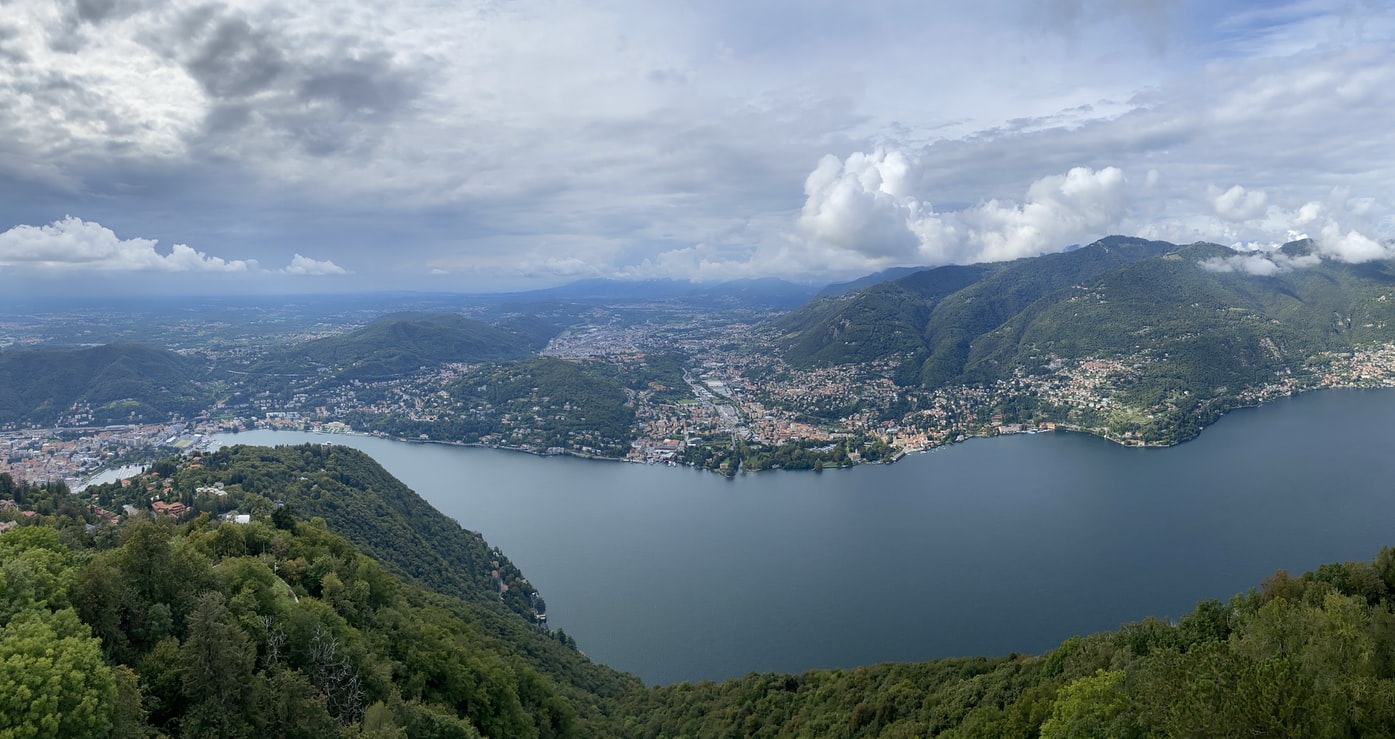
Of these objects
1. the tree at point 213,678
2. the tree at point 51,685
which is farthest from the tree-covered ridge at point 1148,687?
the tree at point 51,685

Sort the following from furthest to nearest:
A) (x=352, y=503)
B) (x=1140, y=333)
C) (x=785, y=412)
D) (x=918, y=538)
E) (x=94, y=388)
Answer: (x=1140, y=333), (x=785, y=412), (x=94, y=388), (x=918, y=538), (x=352, y=503)

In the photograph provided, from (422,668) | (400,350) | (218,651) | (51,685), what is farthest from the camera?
(400,350)

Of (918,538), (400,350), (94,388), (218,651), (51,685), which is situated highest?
(51,685)

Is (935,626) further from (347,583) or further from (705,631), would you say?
(347,583)

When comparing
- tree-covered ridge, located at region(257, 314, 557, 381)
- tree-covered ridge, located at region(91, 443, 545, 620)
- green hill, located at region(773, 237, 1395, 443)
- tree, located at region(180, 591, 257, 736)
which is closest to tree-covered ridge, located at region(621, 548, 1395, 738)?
tree, located at region(180, 591, 257, 736)

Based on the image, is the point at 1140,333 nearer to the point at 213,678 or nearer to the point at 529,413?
the point at 529,413

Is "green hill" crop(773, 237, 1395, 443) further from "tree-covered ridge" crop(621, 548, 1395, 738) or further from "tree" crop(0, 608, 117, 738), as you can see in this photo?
→ "tree" crop(0, 608, 117, 738)

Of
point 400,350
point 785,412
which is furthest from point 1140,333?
point 400,350
